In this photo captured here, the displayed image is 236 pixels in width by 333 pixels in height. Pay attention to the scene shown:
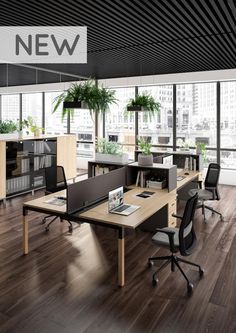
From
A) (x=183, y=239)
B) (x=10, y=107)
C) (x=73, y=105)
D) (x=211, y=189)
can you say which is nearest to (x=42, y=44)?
(x=73, y=105)

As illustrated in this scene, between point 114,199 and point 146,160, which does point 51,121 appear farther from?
point 114,199

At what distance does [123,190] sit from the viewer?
5.42 meters

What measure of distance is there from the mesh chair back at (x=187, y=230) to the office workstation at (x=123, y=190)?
2 cm

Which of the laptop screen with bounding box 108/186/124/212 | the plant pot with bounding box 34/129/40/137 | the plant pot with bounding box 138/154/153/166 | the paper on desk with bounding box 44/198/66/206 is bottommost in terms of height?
the paper on desk with bounding box 44/198/66/206

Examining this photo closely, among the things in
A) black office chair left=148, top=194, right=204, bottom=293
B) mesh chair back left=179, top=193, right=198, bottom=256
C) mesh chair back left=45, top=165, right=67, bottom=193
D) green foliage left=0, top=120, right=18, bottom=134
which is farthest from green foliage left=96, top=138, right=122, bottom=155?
green foliage left=0, top=120, right=18, bottom=134

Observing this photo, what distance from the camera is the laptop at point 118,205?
415 cm

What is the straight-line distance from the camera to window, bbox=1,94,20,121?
13.3 m

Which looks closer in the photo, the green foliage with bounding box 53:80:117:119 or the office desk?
the office desk

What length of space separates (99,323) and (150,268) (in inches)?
50.8

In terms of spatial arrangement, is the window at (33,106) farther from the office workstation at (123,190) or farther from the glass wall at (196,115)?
the glass wall at (196,115)

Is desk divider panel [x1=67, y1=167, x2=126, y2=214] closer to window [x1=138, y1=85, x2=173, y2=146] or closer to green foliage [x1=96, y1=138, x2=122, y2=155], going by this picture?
green foliage [x1=96, y1=138, x2=122, y2=155]

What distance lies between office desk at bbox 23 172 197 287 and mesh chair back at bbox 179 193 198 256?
53 centimetres

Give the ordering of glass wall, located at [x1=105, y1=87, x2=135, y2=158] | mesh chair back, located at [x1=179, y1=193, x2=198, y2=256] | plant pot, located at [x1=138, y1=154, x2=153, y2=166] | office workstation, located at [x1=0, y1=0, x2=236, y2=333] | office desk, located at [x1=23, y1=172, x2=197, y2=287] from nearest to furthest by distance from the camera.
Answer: office workstation, located at [x1=0, y1=0, x2=236, y2=333], mesh chair back, located at [x1=179, y1=193, x2=198, y2=256], office desk, located at [x1=23, y1=172, x2=197, y2=287], plant pot, located at [x1=138, y1=154, x2=153, y2=166], glass wall, located at [x1=105, y1=87, x2=135, y2=158]

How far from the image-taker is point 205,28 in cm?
499
